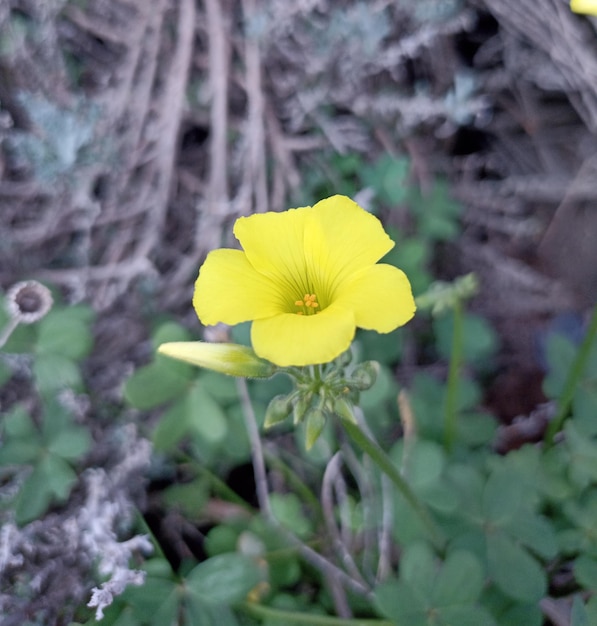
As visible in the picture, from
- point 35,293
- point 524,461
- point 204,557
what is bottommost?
point 204,557

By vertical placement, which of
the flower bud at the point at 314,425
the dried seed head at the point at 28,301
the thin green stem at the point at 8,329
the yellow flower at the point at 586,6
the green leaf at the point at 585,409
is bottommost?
the green leaf at the point at 585,409

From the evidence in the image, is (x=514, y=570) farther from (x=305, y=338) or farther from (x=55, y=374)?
(x=55, y=374)

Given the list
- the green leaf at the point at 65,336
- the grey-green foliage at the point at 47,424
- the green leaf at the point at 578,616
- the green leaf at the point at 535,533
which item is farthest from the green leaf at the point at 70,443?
the green leaf at the point at 578,616

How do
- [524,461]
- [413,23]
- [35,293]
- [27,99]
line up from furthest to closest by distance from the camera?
[413,23] < [27,99] < [524,461] < [35,293]

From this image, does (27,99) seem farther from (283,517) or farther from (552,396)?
(552,396)

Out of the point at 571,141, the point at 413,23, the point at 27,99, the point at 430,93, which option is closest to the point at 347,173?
the point at 430,93

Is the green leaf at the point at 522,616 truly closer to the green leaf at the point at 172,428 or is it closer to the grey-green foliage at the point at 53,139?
the green leaf at the point at 172,428

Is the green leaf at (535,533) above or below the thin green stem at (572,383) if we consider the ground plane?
below
